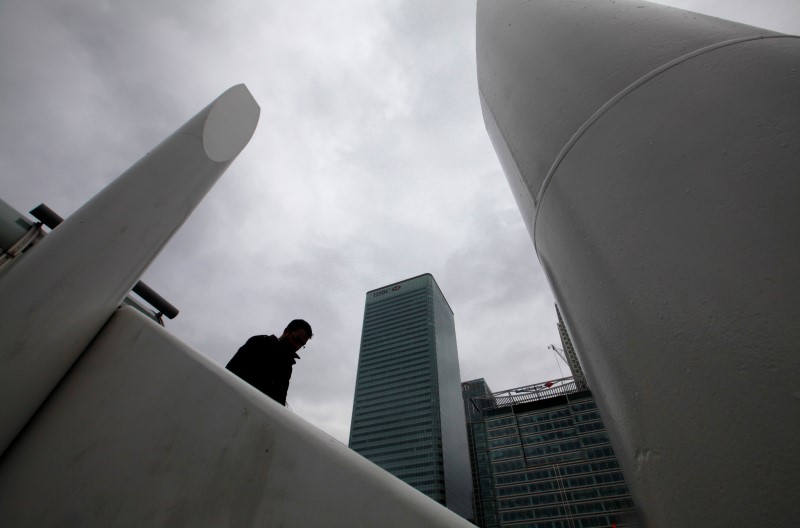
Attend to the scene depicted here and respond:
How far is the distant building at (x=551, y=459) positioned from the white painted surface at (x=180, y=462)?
7176cm

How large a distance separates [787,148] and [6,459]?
2.74 metres

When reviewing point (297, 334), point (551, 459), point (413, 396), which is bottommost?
point (297, 334)

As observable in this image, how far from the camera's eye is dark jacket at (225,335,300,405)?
8.45 ft

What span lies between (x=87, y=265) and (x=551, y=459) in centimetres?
7934

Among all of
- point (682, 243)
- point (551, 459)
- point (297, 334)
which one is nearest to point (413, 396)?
point (551, 459)

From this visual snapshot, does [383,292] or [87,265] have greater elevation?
[383,292]

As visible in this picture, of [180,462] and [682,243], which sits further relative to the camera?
[180,462]

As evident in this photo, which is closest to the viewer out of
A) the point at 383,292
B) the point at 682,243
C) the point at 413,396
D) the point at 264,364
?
the point at 682,243

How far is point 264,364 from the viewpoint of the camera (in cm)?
269

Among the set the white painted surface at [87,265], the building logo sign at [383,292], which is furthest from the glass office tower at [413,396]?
the white painted surface at [87,265]

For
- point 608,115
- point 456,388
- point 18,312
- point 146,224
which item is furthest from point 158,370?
point 456,388

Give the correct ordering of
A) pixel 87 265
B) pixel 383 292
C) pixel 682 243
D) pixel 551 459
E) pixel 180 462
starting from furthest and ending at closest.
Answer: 1. pixel 383 292
2. pixel 551 459
3. pixel 87 265
4. pixel 180 462
5. pixel 682 243

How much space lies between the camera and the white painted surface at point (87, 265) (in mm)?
1414

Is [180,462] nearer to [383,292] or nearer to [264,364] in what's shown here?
[264,364]
